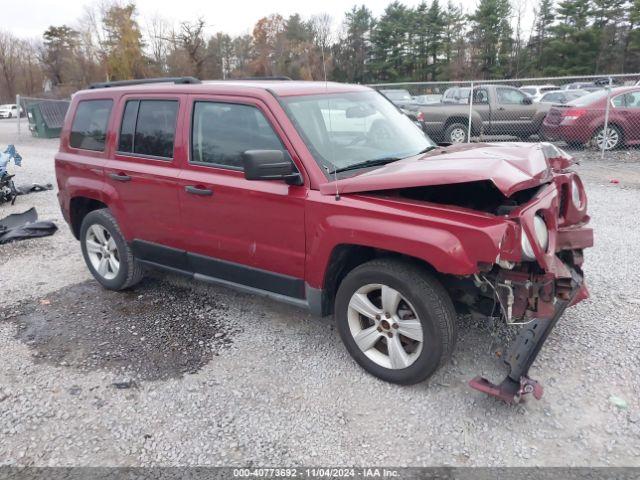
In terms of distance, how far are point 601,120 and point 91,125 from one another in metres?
11.2

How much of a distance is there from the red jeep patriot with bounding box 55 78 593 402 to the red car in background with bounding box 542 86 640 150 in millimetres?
9307

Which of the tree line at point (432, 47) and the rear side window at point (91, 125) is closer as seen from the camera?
the rear side window at point (91, 125)

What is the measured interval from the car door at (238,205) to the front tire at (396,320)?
46 cm

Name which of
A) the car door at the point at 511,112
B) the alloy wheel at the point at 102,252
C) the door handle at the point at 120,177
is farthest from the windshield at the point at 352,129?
the car door at the point at 511,112

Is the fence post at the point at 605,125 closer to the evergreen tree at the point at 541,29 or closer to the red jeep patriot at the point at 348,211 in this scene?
the red jeep patriot at the point at 348,211

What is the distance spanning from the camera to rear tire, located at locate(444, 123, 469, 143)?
1305 cm

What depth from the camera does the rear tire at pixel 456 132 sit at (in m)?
13.0

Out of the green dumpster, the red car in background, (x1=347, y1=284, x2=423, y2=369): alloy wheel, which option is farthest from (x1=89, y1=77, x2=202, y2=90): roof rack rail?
the green dumpster

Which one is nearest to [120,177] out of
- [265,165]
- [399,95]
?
[265,165]

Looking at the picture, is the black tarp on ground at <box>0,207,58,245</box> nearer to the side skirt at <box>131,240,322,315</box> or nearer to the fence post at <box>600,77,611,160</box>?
the side skirt at <box>131,240,322,315</box>

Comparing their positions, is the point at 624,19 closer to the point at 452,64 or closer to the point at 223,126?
the point at 452,64

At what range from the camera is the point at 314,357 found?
3658 millimetres

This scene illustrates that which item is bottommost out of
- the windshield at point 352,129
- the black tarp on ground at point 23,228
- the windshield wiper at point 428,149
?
the black tarp on ground at point 23,228

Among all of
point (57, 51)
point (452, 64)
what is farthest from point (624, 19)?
point (57, 51)
